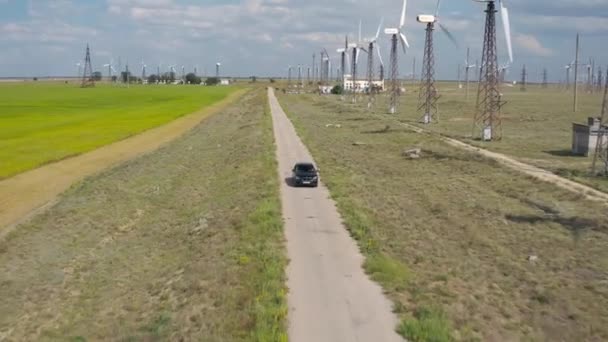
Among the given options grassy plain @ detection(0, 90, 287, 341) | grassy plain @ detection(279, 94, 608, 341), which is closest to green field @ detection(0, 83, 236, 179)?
grassy plain @ detection(0, 90, 287, 341)

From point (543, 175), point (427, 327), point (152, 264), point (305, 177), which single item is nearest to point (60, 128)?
point (305, 177)

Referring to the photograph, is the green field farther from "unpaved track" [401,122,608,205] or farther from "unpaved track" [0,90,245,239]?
"unpaved track" [401,122,608,205]

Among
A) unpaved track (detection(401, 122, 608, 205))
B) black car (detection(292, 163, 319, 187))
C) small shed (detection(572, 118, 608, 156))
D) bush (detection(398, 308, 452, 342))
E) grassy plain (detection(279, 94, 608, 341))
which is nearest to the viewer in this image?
bush (detection(398, 308, 452, 342))

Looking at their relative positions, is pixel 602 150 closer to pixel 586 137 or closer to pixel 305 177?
pixel 586 137

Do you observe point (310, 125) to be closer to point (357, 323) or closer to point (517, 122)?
point (517, 122)

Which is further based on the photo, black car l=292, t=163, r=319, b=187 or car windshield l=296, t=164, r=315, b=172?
car windshield l=296, t=164, r=315, b=172

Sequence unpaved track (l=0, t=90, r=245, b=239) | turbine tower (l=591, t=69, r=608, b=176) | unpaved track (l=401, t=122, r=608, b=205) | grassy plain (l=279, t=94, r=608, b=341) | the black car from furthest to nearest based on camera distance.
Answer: turbine tower (l=591, t=69, r=608, b=176), unpaved track (l=0, t=90, r=245, b=239), the black car, unpaved track (l=401, t=122, r=608, b=205), grassy plain (l=279, t=94, r=608, b=341)

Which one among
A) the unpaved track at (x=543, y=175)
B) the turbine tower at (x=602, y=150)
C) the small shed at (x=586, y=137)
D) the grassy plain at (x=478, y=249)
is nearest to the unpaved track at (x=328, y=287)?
the grassy plain at (x=478, y=249)

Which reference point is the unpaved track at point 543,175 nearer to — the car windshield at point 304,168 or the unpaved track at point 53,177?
the car windshield at point 304,168
